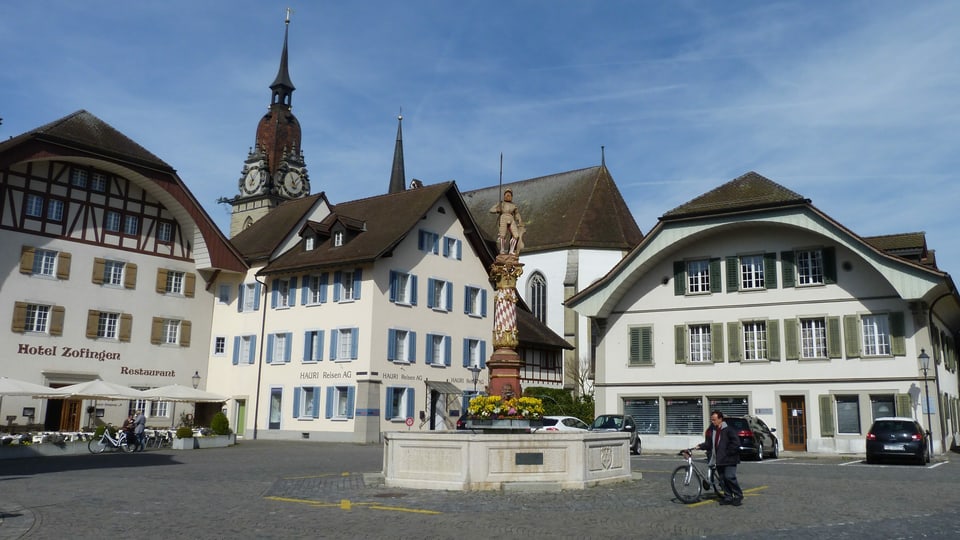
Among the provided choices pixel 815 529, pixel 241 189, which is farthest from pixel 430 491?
pixel 241 189

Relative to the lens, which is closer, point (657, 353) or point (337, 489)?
point (337, 489)

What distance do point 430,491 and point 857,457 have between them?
1913cm

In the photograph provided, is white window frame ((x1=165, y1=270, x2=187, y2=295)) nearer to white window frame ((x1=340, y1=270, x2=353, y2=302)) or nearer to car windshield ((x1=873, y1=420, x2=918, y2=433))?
white window frame ((x1=340, y1=270, x2=353, y2=302))

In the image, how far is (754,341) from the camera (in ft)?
105

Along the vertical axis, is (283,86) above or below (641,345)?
above

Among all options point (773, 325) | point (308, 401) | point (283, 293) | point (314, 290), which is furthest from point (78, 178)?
point (773, 325)

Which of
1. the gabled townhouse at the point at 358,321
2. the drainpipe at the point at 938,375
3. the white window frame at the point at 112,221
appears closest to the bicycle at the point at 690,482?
the drainpipe at the point at 938,375

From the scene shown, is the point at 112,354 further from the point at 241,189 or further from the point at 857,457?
the point at 241,189

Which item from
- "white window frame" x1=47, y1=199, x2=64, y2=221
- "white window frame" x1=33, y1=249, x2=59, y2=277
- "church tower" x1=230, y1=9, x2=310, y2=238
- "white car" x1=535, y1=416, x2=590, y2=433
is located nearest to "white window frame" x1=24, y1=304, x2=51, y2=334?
"white window frame" x1=33, y1=249, x2=59, y2=277

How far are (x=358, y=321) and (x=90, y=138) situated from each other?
14.1 metres

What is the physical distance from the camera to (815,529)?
10539 mm

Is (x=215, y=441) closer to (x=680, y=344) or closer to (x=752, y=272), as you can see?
(x=680, y=344)

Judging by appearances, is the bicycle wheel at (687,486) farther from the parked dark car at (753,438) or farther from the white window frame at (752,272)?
the white window frame at (752,272)

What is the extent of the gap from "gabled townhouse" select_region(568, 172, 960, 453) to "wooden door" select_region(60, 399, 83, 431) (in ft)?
70.2
